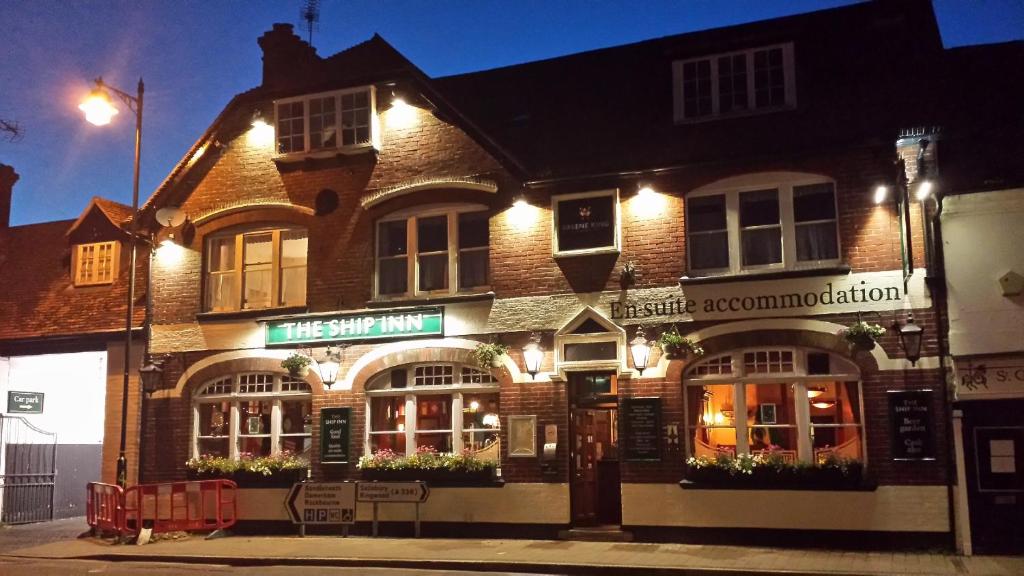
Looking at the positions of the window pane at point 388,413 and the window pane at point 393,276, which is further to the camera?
the window pane at point 393,276

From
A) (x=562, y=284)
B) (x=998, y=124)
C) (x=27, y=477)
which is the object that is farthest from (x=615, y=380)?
(x=27, y=477)

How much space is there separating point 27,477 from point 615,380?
14386 mm

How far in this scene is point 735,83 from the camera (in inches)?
673

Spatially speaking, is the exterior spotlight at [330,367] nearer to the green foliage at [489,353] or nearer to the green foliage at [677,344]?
the green foliage at [489,353]

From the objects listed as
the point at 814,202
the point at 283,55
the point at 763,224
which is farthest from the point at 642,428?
the point at 283,55

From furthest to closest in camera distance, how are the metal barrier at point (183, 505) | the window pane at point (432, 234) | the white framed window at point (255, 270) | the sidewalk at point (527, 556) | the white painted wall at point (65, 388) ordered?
the white painted wall at point (65, 388) → the white framed window at point (255, 270) → the window pane at point (432, 234) → the metal barrier at point (183, 505) → the sidewalk at point (527, 556)

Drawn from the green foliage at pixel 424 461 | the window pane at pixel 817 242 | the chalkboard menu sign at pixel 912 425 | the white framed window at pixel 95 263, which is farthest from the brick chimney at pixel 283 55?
the chalkboard menu sign at pixel 912 425

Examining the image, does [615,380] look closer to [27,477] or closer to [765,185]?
[765,185]

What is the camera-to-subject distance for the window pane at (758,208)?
16250 mm

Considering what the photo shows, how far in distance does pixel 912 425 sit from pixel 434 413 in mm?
8267

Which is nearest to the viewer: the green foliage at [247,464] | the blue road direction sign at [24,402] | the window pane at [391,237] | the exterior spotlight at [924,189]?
the exterior spotlight at [924,189]

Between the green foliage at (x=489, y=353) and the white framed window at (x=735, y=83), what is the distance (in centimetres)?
519

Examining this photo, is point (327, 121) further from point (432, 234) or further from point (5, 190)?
point (5, 190)

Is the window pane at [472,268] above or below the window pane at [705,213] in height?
below
